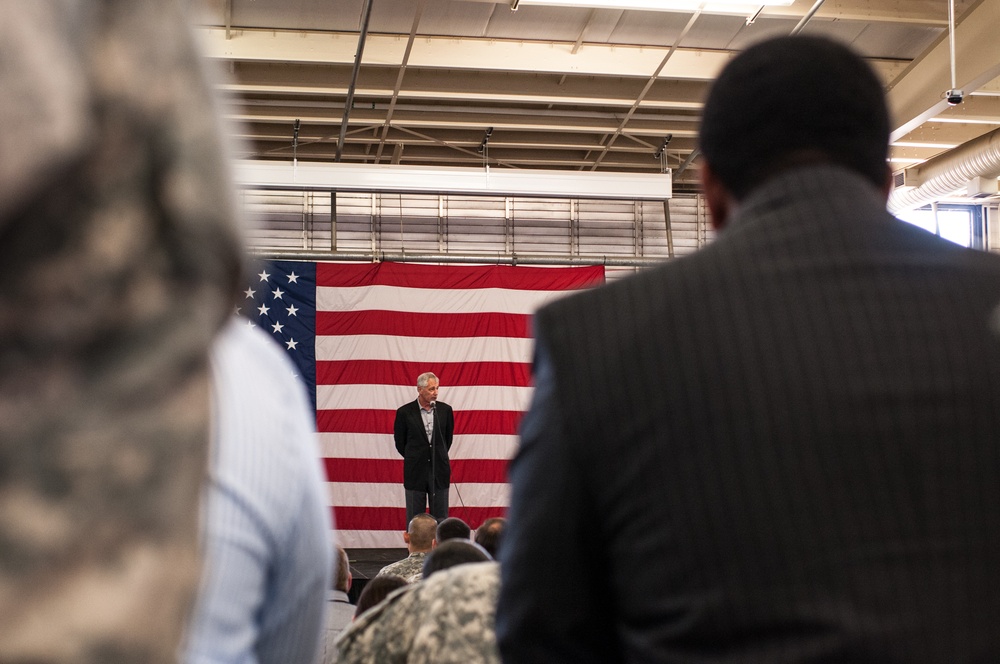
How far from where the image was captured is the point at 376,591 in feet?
7.91

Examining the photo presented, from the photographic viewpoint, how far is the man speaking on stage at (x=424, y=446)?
7934 mm

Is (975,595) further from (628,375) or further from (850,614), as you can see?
(628,375)

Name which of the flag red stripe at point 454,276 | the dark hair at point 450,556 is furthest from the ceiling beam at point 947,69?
the dark hair at point 450,556

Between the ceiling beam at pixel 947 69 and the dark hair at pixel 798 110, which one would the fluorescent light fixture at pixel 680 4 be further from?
the dark hair at pixel 798 110

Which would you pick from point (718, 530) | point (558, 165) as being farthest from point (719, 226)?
point (558, 165)

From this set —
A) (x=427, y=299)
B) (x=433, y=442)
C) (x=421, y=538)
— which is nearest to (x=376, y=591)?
(x=421, y=538)

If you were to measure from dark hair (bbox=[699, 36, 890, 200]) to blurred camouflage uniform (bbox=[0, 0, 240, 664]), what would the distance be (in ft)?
2.26

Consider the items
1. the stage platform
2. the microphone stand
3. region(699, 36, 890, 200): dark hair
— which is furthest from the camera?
the stage platform

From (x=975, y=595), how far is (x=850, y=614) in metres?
0.11

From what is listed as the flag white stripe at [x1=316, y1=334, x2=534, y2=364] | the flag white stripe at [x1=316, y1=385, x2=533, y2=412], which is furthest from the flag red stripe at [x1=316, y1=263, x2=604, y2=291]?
the flag white stripe at [x1=316, y1=385, x2=533, y2=412]

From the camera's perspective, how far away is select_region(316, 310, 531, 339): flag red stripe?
377 inches

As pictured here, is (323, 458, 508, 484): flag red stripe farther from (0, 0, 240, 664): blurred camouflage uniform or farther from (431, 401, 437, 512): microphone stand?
(0, 0, 240, 664): blurred camouflage uniform

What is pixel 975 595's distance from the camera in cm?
78

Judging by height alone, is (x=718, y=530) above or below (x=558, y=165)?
below
